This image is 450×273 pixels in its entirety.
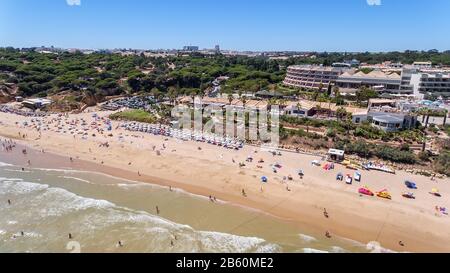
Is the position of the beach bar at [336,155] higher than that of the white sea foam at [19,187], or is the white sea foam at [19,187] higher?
the beach bar at [336,155]

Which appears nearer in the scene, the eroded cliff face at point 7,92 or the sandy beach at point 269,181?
the sandy beach at point 269,181

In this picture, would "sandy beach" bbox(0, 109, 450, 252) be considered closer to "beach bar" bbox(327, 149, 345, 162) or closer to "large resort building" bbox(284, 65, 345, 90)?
"beach bar" bbox(327, 149, 345, 162)

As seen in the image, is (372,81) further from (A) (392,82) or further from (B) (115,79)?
(B) (115,79)

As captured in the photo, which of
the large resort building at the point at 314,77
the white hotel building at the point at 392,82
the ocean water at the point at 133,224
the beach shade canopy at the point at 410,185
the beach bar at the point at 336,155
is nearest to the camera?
the ocean water at the point at 133,224

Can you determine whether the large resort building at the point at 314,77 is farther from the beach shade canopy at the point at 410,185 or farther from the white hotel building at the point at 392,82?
the beach shade canopy at the point at 410,185

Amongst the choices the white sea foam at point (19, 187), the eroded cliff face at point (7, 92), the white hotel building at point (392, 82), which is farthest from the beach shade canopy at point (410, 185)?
the eroded cliff face at point (7, 92)

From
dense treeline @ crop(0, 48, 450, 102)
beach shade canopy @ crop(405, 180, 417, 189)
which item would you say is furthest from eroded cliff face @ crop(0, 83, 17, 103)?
beach shade canopy @ crop(405, 180, 417, 189)

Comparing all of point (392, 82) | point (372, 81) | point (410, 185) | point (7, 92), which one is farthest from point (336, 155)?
point (7, 92)

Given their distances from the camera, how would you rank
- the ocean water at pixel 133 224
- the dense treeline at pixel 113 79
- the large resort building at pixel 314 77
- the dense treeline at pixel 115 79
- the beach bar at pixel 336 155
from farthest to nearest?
the large resort building at pixel 314 77 < the dense treeline at pixel 113 79 < the dense treeline at pixel 115 79 < the beach bar at pixel 336 155 < the ocean water at pixel 133 224
